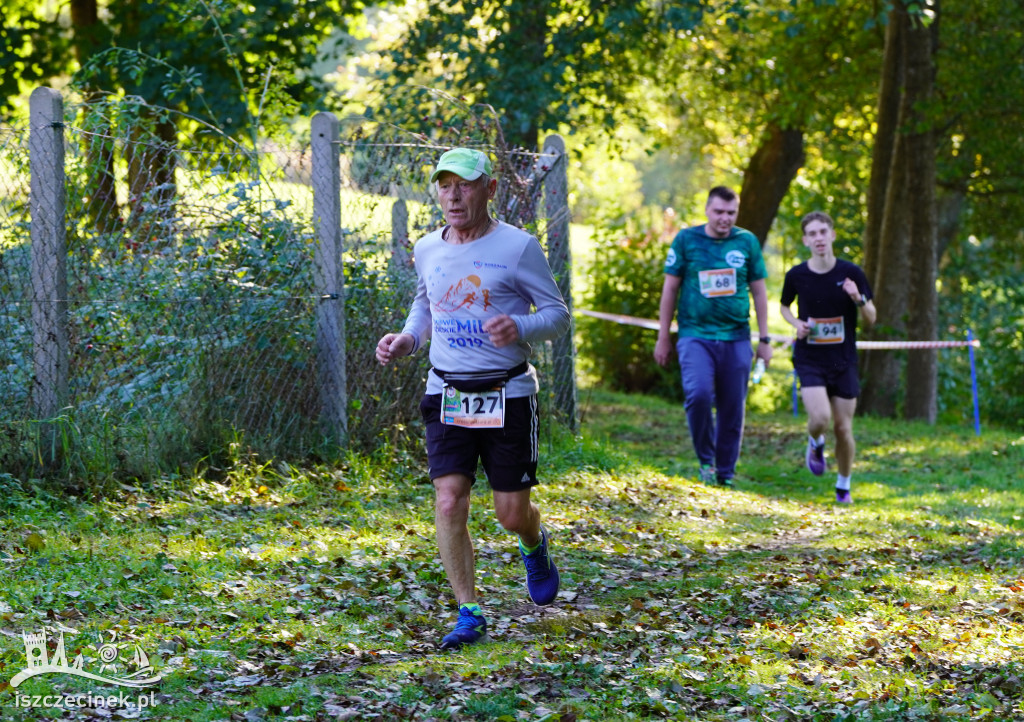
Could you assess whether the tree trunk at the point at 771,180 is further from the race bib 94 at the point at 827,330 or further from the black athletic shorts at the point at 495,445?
the black athletic shorts at the point at 495,445

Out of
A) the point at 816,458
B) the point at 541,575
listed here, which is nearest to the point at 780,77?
the point at 816,458

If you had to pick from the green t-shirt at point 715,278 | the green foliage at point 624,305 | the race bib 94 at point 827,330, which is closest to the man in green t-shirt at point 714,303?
the green t-shirt at point 715,278

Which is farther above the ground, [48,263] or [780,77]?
[780,77]

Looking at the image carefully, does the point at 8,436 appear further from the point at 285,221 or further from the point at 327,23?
the point at 327,23

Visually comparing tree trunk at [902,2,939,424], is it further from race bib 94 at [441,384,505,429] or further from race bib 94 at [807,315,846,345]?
race bib 94 at [441,384,505,429]

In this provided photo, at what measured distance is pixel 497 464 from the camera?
16.8 feet

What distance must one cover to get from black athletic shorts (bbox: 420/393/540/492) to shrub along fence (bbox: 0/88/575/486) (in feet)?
9.81

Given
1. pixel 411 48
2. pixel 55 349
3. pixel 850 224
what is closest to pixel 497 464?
pixel 55 349

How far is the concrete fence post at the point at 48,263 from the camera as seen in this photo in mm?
7230

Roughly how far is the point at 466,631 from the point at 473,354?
3.71ft

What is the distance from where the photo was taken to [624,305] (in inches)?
720

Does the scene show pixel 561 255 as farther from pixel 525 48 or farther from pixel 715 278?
pixel 525 48

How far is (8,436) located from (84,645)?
280 centimetres

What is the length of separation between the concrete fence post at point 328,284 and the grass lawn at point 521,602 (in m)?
0.47
